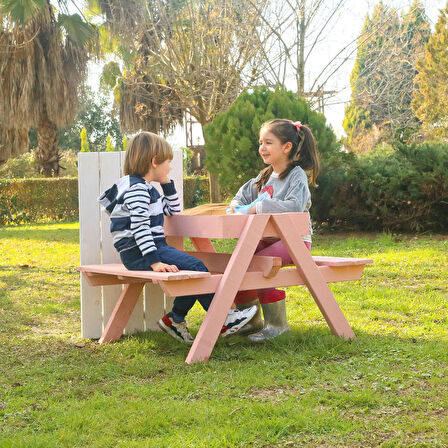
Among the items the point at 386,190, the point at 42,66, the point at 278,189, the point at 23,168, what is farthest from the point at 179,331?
the point at 23,168

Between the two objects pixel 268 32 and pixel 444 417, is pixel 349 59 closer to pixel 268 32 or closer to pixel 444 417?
pixel 268 32

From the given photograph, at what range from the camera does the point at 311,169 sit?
4.27 metres

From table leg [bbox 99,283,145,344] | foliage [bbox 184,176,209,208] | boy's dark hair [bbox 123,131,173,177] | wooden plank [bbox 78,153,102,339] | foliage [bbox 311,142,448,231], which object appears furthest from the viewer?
foliage [bbox 184,176,209,208]

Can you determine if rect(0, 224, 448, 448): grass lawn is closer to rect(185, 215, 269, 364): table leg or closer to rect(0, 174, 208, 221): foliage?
rect(185, 215, 269, 364): table leg

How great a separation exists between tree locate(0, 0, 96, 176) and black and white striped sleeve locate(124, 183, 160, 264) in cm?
1483

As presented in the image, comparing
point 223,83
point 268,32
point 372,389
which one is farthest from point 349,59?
point 372,389

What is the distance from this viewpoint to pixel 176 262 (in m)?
3.75

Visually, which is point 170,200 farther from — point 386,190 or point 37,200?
point 37,200

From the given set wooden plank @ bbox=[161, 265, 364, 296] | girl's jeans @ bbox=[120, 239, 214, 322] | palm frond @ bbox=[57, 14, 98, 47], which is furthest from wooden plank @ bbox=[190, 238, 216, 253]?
palm frond @ bbox=[57, 14, 98, 47]

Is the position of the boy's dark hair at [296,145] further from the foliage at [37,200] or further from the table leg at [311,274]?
the foliage at [37,200]

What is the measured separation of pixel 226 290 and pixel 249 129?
754 centimetres

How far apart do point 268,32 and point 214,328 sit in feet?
36.7

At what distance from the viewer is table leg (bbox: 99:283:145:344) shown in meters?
4.20

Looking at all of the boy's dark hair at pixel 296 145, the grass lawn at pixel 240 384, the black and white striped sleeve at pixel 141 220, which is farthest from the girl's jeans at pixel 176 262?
the boy's dark hair at pixel 296 145
